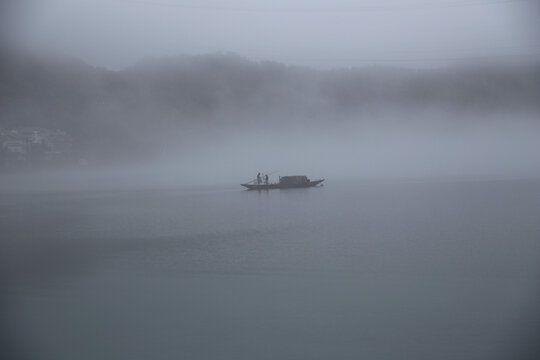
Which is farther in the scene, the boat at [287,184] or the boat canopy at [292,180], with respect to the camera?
the boat canopy at [292,180]

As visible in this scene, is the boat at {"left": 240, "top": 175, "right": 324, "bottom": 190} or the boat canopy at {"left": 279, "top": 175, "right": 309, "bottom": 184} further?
the boat canopy at {"left": 279, "top": 175, "right": 309, "bottom": 184}

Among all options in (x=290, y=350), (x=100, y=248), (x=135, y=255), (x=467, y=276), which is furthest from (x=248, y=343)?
(x=100, y=248)

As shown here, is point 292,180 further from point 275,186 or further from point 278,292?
point 278,292

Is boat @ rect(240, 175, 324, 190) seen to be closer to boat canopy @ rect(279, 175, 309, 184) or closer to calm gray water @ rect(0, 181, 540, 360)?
boat canopy @ rect(279, 175, 309, 184)

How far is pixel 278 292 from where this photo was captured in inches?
297

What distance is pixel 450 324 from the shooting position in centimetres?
616

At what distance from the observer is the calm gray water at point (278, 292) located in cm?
569

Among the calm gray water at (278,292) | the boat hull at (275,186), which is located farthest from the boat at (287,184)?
the calm gray water at (278,292)

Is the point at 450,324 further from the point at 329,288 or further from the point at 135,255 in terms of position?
the point at 135,255

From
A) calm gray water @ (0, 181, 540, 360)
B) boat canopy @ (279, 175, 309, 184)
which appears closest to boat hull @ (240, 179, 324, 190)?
boat canopy @ (279, 175, 309, 184)

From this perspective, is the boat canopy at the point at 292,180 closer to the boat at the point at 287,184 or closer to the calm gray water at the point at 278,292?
the boat at the point at 287,184

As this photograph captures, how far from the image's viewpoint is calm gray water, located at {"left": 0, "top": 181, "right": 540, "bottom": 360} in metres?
5.69

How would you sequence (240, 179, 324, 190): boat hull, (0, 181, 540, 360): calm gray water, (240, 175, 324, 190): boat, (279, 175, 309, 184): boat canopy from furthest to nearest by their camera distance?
(279, 175, 309, 184): boat canopy < (240, 175, 324, 190): boat < (240, 179, 324, 190): boat hull < (0, 181, 540, 360): calm gray water

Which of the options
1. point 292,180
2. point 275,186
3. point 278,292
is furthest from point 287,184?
point 278,292
